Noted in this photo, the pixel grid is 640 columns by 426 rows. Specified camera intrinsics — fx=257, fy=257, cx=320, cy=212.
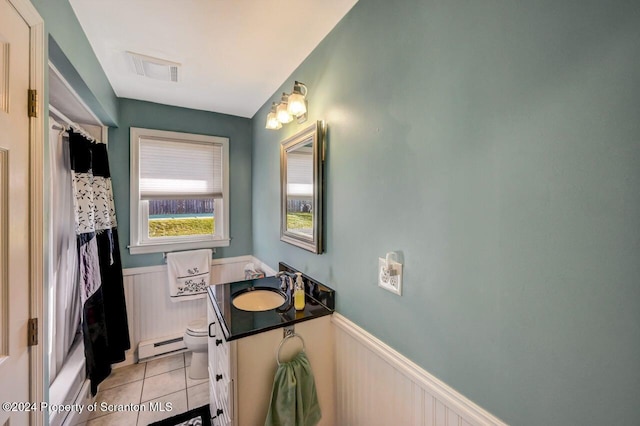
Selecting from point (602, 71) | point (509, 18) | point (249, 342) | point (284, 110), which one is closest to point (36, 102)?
point (284, 110)

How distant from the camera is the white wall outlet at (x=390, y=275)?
39.9 inches

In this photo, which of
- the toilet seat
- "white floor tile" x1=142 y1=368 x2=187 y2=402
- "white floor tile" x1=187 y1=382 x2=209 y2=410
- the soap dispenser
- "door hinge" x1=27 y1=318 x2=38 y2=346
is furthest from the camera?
the toilet seat

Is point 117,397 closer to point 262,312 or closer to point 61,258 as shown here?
point 61,258

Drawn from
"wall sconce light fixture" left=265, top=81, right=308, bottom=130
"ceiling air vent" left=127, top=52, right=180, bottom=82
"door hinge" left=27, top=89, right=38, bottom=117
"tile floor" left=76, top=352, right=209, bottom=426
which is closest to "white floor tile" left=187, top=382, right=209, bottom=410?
"tile floor" left=76, top=352, right=209, bottom=426

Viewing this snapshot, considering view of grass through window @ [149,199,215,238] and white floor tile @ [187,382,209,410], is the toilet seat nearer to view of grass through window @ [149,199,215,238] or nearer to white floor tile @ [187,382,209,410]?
white floor tile @ [187,382,209,410]

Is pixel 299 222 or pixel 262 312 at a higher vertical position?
pixel 299 222

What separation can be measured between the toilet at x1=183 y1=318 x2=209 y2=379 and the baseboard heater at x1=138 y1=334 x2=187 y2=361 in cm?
41

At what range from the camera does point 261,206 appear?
2.55 metres

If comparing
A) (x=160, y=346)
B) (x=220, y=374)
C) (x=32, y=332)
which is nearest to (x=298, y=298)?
(x=220, y=374)

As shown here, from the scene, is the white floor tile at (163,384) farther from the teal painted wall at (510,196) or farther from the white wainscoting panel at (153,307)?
the teal painted wall at (510,196)

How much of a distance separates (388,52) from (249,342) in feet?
4.65

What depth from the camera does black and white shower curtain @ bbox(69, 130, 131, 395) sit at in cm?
172

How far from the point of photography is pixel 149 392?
1986mm

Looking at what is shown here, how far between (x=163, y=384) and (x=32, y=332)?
5.08 feet
